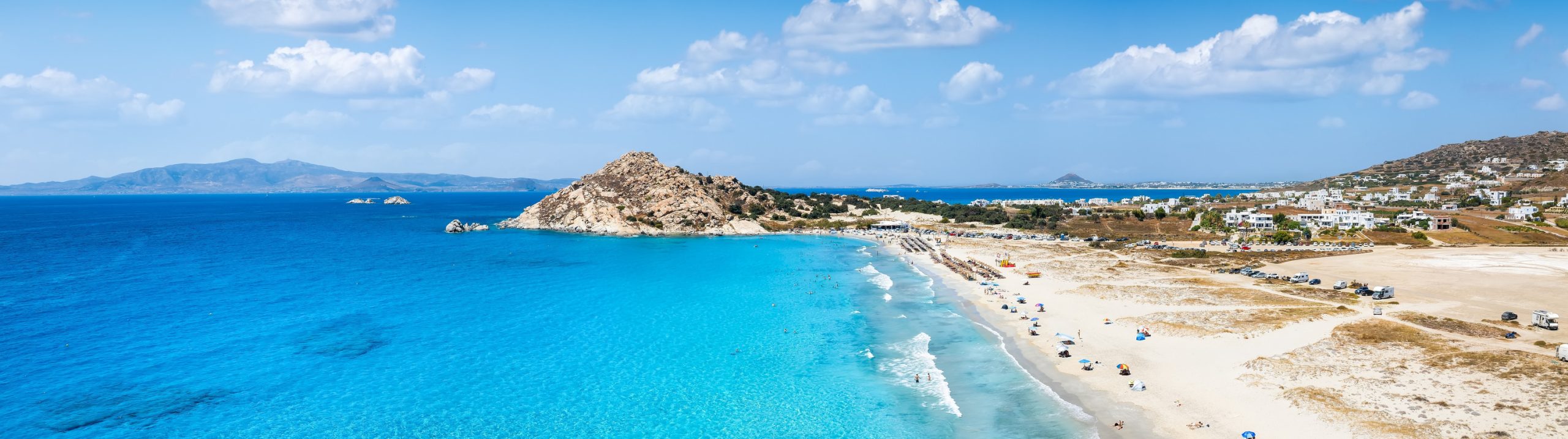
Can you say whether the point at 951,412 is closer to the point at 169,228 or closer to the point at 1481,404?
the point at 1481,404

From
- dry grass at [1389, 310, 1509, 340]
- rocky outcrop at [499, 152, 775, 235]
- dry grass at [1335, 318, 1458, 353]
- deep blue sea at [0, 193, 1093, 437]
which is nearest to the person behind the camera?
deep blue sea at [0, 193, 1093, 437]

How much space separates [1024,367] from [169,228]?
172409 millimetres

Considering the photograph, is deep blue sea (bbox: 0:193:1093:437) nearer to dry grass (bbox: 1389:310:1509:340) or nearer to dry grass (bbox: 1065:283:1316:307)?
dry grass (bbox: 1065:283:1316:307)

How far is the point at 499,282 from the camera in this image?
7438cm

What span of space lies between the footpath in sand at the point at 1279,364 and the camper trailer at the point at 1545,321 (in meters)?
3.62

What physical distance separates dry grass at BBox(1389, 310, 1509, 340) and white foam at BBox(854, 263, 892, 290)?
37769mm

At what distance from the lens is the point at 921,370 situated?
4153cm

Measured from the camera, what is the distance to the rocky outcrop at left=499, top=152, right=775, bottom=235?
13988cm

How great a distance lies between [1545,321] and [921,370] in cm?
3891

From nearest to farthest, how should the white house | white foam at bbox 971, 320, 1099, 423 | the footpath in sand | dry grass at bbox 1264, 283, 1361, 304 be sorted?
the footpath in sand
white foam at bbox 971, 320, 1099, 423
dry grass at bbox 1264, 283, 1361, 304
the white house

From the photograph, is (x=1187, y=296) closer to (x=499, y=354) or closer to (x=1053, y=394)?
(x=1053, y=394)

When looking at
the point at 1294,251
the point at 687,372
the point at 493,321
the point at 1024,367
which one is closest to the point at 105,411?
the point at 493,321

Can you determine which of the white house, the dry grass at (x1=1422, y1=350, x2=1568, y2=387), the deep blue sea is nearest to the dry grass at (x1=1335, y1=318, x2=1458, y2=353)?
the dry grass at (x1=1422, y1=350, x2=1568, y2=387)

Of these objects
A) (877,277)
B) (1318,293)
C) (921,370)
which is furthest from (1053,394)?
(877,277)
